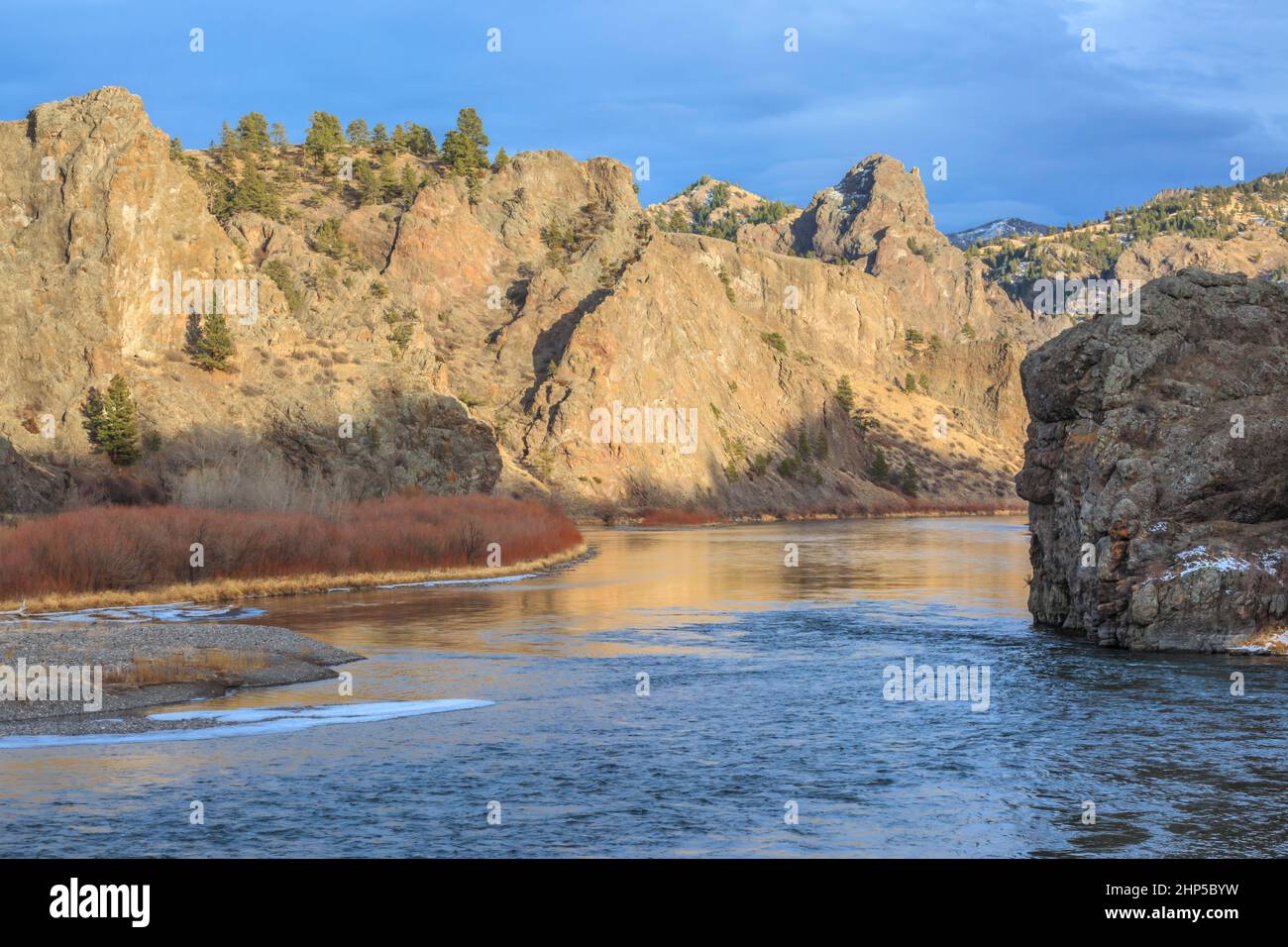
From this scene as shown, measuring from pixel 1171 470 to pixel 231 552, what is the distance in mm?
30353

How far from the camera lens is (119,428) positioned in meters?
68.9

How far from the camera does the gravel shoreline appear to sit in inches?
808

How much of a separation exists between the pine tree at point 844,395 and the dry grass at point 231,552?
116520 mm

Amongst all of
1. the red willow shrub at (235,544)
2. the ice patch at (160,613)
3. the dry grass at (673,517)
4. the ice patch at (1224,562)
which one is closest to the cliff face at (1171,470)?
the ice patch at (1224,562)

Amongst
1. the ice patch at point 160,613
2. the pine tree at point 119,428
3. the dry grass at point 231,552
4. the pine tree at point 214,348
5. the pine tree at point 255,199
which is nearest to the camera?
the ice patch at point 160,613

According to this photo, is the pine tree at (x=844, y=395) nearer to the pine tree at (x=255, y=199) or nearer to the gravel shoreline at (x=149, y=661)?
the pine tree at (x=255, y=199)

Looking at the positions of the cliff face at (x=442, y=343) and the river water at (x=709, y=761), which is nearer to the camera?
the river water at (x=709, y=761)

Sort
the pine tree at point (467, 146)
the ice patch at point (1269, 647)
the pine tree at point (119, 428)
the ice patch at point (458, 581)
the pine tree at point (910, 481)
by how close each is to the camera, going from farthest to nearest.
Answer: the pine tree at point (910, 481), the pine tree at point (467, 146), the pine tree at point (119, 428), the ice patch at point (458, 581), the ice patch at point (1269, 647)

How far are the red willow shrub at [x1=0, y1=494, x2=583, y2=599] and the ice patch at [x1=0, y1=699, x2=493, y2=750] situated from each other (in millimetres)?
19947

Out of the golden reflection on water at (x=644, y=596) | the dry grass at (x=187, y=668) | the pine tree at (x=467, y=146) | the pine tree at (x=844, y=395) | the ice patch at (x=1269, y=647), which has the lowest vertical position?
the golden reflection on water at (x=644, y=596)

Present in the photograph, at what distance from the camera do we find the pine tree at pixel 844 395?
17362cm

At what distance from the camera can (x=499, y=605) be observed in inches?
1663

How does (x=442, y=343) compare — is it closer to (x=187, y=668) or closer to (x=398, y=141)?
(x=398, y=141)
